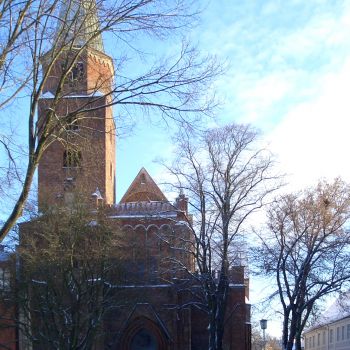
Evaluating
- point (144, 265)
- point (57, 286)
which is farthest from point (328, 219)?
point (57, 286)

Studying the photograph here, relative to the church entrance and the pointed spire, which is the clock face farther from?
the pointed spire

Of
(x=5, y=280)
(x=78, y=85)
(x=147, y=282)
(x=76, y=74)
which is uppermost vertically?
(x=76, y=74)

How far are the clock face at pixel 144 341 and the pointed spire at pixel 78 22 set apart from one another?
35748 millimetres

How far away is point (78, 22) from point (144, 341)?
1443 inches

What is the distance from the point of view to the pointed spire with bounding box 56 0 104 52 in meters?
9.37

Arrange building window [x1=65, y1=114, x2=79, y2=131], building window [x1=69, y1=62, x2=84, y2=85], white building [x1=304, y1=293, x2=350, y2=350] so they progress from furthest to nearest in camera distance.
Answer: white building [x1=304, y1=293, x2=350, y2=350]
building window [x1=69, y1=62, x2=84, y2=85]
building window [x1=65, y1=114, x2=79, y2=131]

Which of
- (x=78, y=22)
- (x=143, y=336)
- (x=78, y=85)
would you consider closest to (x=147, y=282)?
(x=143, y=336)

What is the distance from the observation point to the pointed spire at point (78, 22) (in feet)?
30.7

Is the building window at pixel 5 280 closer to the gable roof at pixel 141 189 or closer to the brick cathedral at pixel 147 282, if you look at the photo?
the brick cathedral at pixel 147 282

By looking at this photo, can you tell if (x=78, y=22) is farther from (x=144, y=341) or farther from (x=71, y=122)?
(x=144, y=341)

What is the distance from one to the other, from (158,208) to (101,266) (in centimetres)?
1133

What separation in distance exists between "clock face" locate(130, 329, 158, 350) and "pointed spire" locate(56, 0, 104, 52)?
1407 inches

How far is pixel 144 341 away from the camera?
1719 inches

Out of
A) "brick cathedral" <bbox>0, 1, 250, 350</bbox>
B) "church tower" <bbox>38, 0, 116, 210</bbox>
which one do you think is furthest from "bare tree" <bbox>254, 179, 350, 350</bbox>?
"church tower" <bbox>38, 0, 116, 210</bbox>
